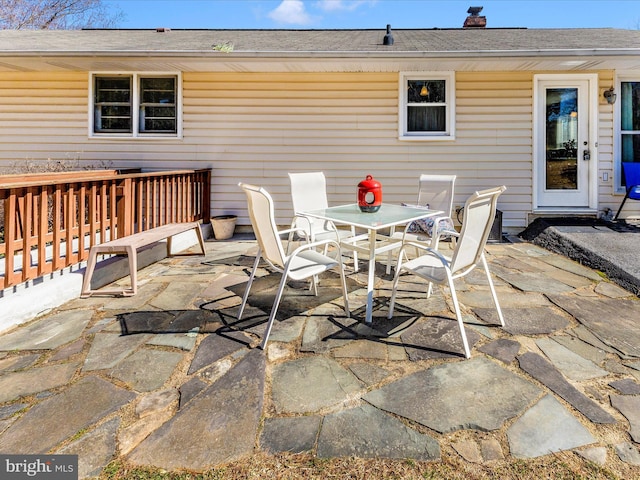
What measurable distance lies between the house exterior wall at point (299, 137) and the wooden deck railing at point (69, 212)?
1126mm

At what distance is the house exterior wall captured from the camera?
609 cm

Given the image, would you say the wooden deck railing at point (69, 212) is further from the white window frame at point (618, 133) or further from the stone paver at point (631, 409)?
the white window frame at point (618, 133)

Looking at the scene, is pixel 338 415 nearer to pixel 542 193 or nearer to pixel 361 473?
pixel 361 473

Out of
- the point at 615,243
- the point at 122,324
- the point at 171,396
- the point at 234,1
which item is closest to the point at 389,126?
the point at 615,243

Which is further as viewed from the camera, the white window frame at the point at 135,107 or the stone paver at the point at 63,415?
the white window frame at the point at 135,107

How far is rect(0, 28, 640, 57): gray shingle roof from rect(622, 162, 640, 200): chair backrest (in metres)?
1.75

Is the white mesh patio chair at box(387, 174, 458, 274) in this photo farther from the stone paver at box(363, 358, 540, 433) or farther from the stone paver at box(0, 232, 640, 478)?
the stone paver at box(363, 358, 540, 433)

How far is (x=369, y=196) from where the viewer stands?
3.43m

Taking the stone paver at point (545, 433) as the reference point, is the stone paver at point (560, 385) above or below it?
above

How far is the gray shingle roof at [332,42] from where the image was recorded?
526cm

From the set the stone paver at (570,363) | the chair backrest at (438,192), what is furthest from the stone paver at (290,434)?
the chair backrest at (438,192)

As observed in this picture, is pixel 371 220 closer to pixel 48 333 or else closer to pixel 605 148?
pixel 48 333

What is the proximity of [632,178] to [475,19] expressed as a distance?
5.08 metres

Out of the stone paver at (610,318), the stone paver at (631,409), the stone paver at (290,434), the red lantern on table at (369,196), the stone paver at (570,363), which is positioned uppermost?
the red lantern on table at (369,196)
